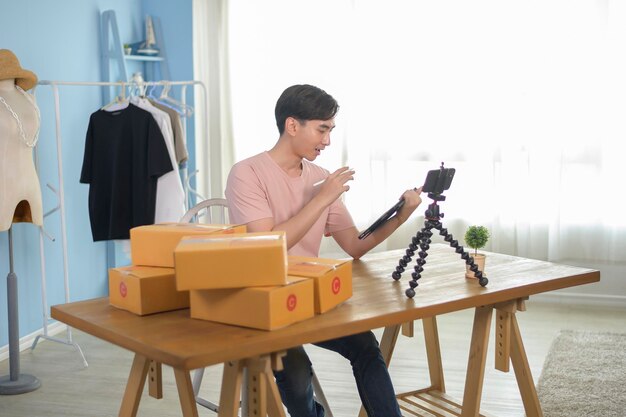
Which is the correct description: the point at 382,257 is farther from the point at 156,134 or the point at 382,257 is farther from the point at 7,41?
the point at 7,41

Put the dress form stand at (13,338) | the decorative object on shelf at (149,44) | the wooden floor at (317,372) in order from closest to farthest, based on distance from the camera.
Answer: the wooden floor at (317,372) → the dress form stand at (13,338) → the decorative object on shelf at (149,44)

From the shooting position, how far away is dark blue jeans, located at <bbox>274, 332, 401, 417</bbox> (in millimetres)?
2191

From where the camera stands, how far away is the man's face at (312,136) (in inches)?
101

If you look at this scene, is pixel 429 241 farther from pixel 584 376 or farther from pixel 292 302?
pixel 584 376

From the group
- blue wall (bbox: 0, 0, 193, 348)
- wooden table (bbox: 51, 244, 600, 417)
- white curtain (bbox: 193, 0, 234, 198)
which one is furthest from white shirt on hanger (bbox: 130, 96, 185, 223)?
wooden table (bbox: 51, 244, 600, 417)

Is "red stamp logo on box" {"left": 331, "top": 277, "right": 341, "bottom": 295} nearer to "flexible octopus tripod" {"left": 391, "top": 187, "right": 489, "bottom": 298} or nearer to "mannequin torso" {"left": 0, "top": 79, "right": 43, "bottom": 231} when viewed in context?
"flexible octopus tripod" {"left": 391, "top": 187, "right": 489, "bottom": 298}

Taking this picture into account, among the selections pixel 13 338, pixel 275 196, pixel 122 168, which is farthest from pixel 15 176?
pixel 275 196

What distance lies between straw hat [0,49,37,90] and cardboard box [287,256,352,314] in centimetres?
179

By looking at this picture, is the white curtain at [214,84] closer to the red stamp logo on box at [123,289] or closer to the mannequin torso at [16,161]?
the mannequin torso at [16,161]

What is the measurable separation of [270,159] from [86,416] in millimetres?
1294

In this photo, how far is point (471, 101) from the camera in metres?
4.80

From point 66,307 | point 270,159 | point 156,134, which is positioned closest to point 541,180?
point 156,134

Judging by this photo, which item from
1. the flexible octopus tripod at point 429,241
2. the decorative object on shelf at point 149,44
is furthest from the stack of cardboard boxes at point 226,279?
the decorative object on shelf at point 149,44

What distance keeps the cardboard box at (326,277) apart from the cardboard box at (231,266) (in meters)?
0.14
